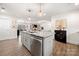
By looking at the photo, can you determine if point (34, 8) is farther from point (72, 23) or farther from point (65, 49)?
point (65, 49)

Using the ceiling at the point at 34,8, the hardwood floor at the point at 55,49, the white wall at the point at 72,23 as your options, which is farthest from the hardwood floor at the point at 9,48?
the white wall at the point at 72,23

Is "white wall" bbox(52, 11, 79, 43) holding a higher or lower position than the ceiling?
lower

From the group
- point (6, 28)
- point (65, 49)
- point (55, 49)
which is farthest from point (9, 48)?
point (65, 49)

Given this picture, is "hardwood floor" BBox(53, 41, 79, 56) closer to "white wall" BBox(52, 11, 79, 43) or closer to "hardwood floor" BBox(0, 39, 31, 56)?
"white wall" BBox(52, 11, 79, 43)

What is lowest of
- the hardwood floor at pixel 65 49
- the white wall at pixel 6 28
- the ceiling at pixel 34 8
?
the hardwood floor at pixel 65 49

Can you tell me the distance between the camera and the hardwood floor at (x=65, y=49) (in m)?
1.28

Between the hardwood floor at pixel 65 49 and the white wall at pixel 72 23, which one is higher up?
the white wall at pixel 72 23

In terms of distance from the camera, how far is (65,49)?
1.32 metres

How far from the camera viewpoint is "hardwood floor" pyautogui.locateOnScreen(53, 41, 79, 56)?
1.28 metres

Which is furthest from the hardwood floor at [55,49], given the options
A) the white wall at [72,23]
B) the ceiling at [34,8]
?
the ceiling at [34,8]

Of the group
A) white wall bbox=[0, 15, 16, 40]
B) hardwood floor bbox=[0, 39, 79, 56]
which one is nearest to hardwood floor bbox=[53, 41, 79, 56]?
hardwood floor bbox=[0, 39, 79, 56]

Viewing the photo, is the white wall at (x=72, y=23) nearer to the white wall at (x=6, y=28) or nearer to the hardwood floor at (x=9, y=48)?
the hardwood floor at (x=9, y=48)

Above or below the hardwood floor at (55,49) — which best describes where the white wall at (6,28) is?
above

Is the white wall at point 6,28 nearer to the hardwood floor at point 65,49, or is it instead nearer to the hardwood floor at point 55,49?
the hardwood floor at point 55,49
